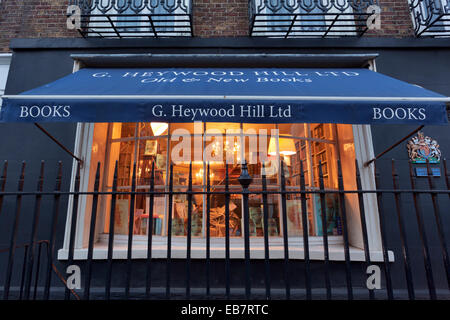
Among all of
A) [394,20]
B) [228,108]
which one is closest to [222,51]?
[228,108]

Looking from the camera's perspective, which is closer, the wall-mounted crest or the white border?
the white border

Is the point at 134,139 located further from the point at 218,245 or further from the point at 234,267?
the point at 234,267

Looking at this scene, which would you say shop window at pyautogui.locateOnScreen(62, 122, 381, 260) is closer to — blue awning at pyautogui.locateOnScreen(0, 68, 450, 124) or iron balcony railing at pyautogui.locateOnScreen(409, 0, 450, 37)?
blue awning at pyautogui.locateOnScreen(0, 68, 450, 124)

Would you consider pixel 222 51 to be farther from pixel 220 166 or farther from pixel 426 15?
pixel 426 15

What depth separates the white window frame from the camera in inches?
157

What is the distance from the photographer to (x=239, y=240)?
15.3 feet

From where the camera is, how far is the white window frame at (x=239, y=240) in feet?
13.1

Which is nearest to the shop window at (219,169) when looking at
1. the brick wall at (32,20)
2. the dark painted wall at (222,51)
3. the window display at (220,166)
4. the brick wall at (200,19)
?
the window display at (220,166)

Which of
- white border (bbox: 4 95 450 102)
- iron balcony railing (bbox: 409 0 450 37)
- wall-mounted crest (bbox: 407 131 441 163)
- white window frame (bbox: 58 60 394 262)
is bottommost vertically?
white window frame (bbox: 58 60 394 262)

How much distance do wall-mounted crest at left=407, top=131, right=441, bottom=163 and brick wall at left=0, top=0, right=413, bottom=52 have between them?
2.34 m

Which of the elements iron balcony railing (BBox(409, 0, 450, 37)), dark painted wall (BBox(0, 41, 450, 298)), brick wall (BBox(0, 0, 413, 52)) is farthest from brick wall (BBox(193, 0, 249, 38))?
iron balcony railing (BBox(409, 0, 450, 37))

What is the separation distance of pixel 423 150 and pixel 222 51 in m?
4.30

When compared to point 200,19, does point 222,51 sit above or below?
below

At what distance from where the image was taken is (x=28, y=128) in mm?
4566
